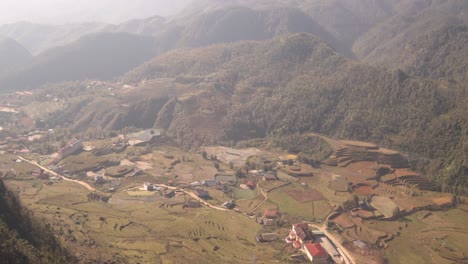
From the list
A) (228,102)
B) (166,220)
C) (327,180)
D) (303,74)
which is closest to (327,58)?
(303,74)

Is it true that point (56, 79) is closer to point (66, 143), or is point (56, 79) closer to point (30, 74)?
point (30, 74)

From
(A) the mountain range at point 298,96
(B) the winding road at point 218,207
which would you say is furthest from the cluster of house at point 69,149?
(A) the mountain range at point 298,96

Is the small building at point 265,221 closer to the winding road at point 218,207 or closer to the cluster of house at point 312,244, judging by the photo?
the cluster of house at point 312,244

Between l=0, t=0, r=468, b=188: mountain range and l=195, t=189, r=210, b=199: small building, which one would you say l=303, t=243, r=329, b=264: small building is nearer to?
l=195, t=189, r=210, b=199: small building

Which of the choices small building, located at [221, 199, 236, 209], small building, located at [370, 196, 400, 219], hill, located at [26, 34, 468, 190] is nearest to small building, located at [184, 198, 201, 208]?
small building, located at [221, 199, 236, 209]

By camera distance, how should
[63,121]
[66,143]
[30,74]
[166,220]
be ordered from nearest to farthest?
[166,220], [66,143], [63,121], [30,74]

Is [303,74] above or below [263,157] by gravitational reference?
above
